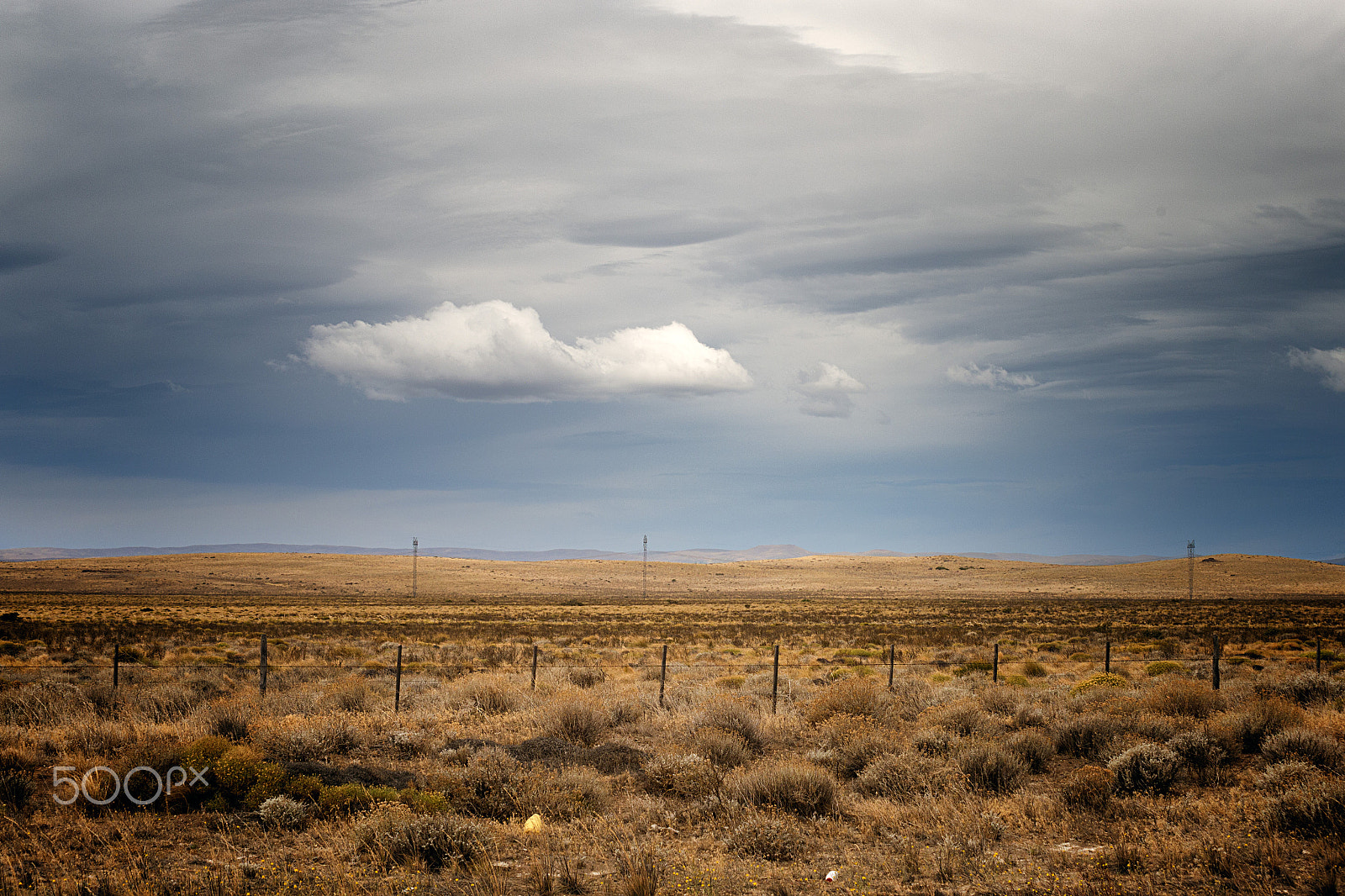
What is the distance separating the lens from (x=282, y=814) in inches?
400

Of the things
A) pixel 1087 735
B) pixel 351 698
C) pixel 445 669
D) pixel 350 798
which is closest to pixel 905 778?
pixel 1087 735

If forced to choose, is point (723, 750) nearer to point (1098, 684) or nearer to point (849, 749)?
point (849, 749)

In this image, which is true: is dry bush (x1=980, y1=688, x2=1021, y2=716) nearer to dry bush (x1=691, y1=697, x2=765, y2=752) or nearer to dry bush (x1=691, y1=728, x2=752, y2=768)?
dry bush (x1=691, y1=697, x2=765, y2=752)

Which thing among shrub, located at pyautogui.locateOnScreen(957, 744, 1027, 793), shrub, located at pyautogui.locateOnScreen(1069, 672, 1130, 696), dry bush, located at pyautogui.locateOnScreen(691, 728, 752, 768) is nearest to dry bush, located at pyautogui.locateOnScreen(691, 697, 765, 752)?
dry bush, located at pyautogui.locateOnScreen(691, 728, 752, 768)

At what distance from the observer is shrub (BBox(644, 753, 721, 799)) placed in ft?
38.8

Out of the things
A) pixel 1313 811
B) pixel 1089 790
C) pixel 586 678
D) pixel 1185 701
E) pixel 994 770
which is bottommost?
pixel 586 678

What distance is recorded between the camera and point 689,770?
1211 cm

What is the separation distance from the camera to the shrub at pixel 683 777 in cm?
1184

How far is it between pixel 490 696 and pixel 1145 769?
12838 mm

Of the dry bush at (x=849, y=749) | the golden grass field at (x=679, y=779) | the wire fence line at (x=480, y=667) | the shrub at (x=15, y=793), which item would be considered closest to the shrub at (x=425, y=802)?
the golden grass field at (x=679, y=779)

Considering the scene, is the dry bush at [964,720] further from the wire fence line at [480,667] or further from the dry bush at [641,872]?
the dry bush at [641,872]

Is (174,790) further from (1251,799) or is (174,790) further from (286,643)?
(286,643)

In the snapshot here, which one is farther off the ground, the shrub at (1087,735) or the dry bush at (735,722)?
the shrub at (1087,735)

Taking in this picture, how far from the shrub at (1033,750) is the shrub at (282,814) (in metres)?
10.4
